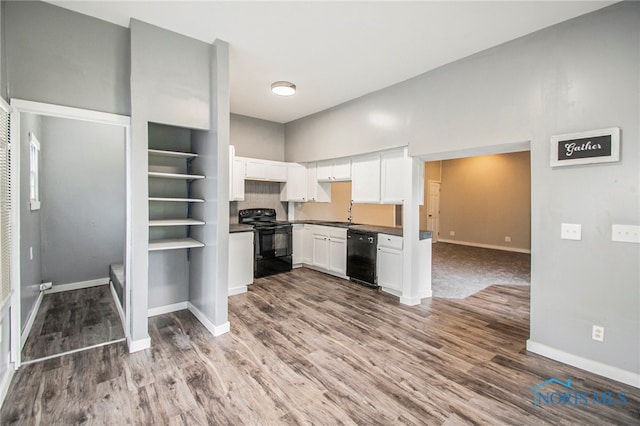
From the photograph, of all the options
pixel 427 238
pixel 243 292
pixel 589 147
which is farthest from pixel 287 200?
pixel 589 147

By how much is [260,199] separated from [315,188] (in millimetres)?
1116

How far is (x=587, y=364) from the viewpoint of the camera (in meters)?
2.36

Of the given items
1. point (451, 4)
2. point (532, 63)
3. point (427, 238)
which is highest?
point (451, 4)

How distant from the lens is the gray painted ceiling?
7.68 feet

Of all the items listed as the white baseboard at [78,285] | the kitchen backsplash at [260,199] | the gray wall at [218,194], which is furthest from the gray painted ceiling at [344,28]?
the white baseboard at [78,285]

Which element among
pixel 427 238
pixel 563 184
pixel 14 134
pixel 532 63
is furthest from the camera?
pixel 427 238

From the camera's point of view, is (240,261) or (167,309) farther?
(240,261)

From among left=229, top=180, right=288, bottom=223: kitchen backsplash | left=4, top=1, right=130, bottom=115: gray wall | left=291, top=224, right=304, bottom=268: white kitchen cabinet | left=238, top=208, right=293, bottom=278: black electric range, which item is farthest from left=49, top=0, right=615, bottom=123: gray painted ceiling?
left=291, top=224, right=304, bottom=268: white kitchen cabinet

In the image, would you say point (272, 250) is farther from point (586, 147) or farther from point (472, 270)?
point (586, 147)

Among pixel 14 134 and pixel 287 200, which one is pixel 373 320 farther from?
pixel 14 134

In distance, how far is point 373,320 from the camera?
10.8 feet

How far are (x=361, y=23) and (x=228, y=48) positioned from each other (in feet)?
4.55

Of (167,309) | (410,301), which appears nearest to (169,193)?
(167,309)

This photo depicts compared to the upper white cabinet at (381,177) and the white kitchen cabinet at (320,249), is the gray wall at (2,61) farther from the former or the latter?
the white kitchen cabinet at (320,249)
